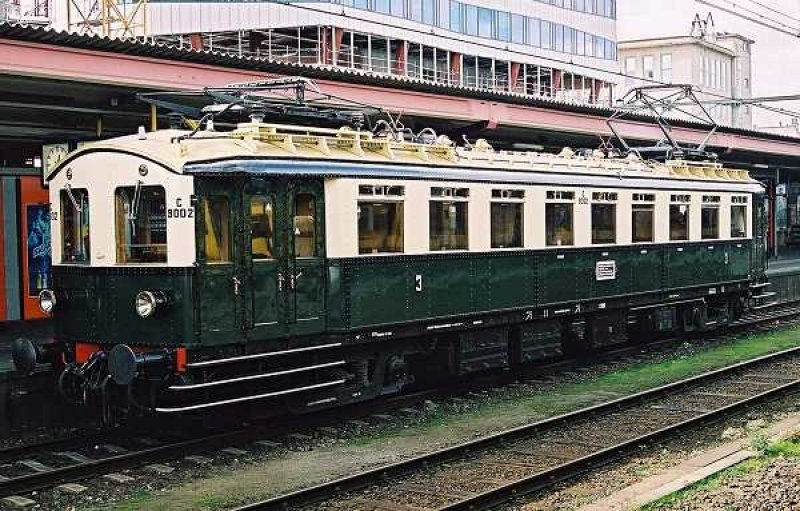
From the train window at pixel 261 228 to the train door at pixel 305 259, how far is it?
0.81 feet

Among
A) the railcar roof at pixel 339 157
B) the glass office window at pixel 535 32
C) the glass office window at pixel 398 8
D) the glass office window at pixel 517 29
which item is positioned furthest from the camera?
the glass office window at pixel 535 32

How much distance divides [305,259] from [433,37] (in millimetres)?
46101

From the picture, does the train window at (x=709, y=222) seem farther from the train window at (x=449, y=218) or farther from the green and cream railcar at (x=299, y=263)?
the train window at (x=449, y=218)

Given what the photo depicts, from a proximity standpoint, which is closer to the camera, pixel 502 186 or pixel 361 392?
pixel 361 392

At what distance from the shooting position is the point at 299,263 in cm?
1162

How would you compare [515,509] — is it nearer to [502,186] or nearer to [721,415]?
[721,415]

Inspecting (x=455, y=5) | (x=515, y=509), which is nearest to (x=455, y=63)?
(x=455, y=5)

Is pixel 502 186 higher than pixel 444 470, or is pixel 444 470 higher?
pixel 502 186

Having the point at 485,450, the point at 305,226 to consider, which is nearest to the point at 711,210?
the point at 485,450

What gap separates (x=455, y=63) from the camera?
2347 inches

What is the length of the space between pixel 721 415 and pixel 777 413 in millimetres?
892

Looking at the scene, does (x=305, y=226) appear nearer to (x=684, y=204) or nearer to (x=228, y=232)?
(x=228, y=232)

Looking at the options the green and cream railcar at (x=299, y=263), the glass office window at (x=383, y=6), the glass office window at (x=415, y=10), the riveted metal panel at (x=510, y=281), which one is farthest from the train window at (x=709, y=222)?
the glass office window at (x=415, y=10)

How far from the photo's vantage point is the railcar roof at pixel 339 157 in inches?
430
